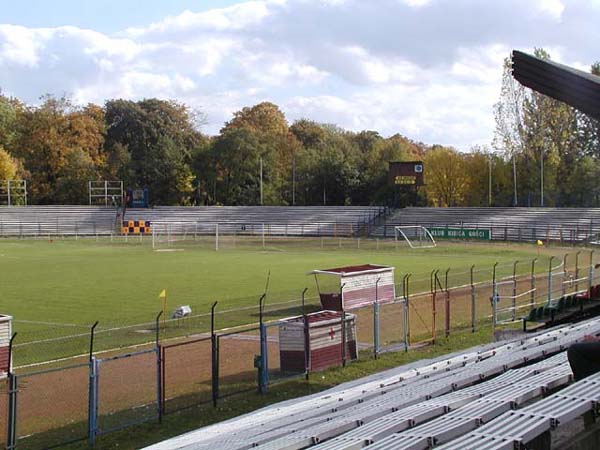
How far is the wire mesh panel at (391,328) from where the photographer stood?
19047mm

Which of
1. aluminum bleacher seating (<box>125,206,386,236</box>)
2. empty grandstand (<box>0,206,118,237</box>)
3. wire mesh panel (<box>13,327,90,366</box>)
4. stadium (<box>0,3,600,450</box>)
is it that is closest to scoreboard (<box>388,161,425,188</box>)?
stadium (<box>0,3,600,450</box>)

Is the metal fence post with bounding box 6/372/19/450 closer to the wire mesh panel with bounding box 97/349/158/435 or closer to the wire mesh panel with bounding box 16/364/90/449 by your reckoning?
the wire mesh panel with bounding box 16/364/90/449

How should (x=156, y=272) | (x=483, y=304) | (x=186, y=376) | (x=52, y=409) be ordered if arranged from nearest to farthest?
(x=52, y=409) → (x=186, y=376) → (x=483, y=304) → (x=156, y=272)

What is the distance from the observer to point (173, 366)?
16.2 meters

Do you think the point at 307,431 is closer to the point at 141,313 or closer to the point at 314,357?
the point at 314,357

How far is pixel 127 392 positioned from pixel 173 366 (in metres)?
2.02

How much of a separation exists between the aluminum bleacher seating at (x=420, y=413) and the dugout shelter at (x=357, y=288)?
1243 cm

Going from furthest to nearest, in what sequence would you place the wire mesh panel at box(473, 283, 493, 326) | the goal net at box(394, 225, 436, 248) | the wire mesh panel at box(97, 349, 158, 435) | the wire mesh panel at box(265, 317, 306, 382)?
the goal net at box(394, 225, 436, 248) < the wire mesh panel at box(473, 283, 493, 326) < the wire mesh panel at box(265, 317, 306, 382) < the wire mesh panel at box(97, 349, 158, 435)

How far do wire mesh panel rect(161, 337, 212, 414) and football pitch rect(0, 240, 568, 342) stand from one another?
4474 mm

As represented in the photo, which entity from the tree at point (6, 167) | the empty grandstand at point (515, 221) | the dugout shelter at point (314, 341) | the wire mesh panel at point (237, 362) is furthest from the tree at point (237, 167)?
the dugout shelter at point (314, 341)

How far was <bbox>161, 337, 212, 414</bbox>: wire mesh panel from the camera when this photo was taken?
13.6 metres

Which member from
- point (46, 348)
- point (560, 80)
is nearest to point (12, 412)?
point (46, 348)

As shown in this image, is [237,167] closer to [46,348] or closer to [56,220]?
[56,220]

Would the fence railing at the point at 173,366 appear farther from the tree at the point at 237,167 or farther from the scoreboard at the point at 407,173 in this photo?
the tree at the point at 237,167
